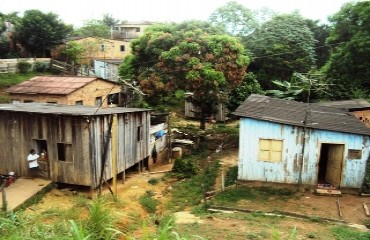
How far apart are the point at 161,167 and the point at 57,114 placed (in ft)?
26.9

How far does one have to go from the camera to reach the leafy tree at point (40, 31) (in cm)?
3588

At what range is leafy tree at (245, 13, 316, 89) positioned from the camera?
34781 mm

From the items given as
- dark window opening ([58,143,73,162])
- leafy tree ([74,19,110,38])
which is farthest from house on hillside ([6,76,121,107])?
leafy tree ([74,19,110,38])

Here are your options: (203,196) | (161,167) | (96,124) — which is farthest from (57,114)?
(161,167)

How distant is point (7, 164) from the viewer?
591 inches

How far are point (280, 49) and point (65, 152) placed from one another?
87.4ft

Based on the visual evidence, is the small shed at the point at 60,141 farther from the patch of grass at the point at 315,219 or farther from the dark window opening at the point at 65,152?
the patch of grass at the point at 315,219

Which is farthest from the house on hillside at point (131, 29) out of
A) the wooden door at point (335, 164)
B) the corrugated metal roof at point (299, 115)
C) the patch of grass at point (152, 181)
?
the wooden door at point (335, 164)

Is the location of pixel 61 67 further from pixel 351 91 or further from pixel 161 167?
pixel 351 91

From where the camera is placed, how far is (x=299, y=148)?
46.4 ft

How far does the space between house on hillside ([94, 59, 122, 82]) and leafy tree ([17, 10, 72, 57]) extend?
4.86 metres

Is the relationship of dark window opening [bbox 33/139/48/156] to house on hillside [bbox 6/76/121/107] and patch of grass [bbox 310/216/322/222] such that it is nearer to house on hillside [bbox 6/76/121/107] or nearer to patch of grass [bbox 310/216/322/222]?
house on hillside [bbox 6/76/121/107]

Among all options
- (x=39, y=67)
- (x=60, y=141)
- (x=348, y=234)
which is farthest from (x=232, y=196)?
(x=39, y=67)

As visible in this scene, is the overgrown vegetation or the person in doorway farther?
the person in doorway
